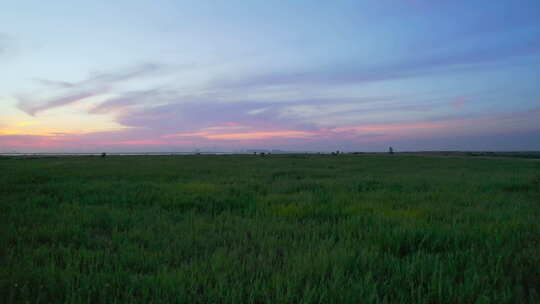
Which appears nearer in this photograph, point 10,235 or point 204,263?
point 204,263

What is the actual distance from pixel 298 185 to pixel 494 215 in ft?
18.3

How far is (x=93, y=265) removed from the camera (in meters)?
2.95

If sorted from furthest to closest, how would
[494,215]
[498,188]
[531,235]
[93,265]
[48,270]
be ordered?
1. [498,188]
2. [494,215]
3. [531,235]
4. [93,265]
5. [48,270]

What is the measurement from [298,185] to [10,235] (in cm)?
751

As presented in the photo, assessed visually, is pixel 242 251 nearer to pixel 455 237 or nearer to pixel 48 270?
pixel 48 270

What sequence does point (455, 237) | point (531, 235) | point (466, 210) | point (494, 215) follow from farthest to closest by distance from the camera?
1. point (466, 210)
2. point (494, 215)
3. point (531, 235)
4. point (455, 237)

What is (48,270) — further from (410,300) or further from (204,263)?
(410,300)

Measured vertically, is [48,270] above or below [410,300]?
above

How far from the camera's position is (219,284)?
251 cm

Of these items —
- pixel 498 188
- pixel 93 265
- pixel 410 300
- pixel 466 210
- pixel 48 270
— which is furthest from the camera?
pixel 498 188

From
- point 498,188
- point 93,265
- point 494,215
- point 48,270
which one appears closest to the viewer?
point 48,270

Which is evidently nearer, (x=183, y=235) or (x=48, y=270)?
(x=48, y=270)

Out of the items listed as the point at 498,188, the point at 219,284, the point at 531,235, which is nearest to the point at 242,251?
the point at 219,284

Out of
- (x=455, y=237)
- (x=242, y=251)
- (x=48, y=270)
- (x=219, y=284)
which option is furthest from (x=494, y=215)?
(x=48, y=270)
